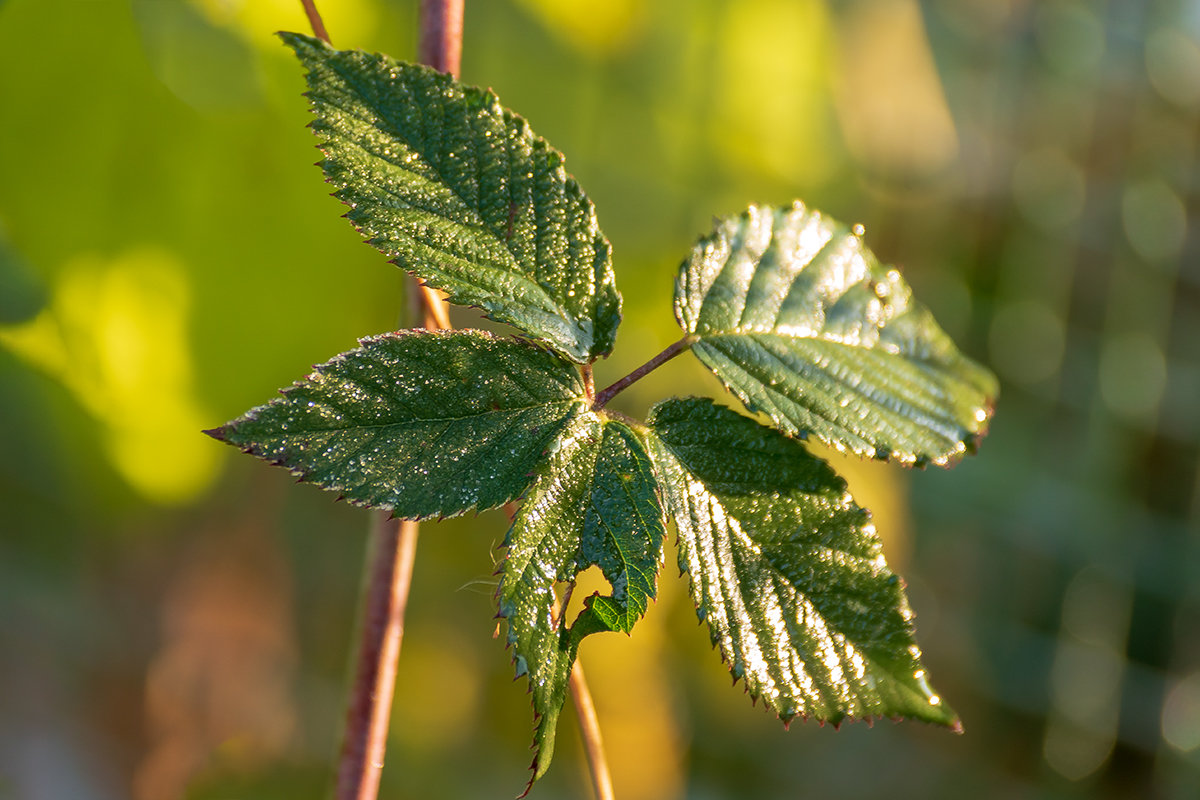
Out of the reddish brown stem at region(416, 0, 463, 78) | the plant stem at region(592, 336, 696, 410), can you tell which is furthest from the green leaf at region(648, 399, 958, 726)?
the reddish brown stem at region(416, 0, 463, 78)

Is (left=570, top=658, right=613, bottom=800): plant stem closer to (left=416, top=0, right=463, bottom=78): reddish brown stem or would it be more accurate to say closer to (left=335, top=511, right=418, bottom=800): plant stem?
(left=335, top=511, right=418, bottom=800): plant stem

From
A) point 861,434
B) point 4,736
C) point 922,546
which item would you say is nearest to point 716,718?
point 922,546

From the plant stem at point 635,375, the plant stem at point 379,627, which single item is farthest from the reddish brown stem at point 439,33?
the plant stem at point 635,375

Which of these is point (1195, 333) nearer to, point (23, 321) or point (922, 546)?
point (922, 546)

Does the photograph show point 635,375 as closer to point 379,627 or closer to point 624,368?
point 379,627

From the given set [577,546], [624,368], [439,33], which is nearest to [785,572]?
[577,546]

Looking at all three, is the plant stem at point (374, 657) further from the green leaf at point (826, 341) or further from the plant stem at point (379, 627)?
the green leaf at point (826, 341)
